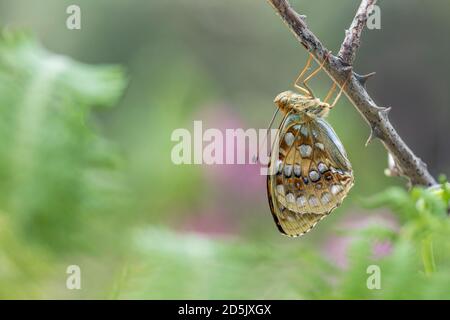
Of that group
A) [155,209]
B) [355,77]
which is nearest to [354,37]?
[355,77]

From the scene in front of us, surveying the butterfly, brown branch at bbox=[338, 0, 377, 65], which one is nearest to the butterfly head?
the butterfly

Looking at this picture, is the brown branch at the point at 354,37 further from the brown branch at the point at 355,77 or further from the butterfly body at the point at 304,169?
the butterfly body at the point at 304,169

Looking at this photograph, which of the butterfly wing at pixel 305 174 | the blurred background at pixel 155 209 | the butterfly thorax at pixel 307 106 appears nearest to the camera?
the blurred background at pixel 155 209

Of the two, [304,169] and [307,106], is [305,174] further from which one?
[307,106]

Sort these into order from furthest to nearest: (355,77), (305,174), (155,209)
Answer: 1. (305,174)
2. (155,209)
3. (355,77)

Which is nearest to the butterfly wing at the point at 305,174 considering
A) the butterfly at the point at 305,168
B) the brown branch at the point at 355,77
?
the butterfly at the point at 305,168

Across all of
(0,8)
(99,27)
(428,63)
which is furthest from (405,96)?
(0,8)

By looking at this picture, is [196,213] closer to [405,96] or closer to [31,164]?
[31,164]

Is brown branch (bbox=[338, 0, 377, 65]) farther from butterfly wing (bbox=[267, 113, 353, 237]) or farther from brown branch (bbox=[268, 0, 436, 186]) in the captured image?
butterfly wing (bbox=[267, 113, 353, 237])
